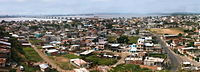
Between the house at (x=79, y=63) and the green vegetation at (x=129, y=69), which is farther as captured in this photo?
the house at (x=79, y=63)

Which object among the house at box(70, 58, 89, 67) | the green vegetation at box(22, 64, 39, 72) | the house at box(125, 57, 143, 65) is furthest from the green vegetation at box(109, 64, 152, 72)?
the green vegetation at box(22, 64, 39, 72)

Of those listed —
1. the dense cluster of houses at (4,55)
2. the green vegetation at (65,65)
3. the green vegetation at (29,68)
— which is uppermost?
the dense cluster of houses at (4,55)

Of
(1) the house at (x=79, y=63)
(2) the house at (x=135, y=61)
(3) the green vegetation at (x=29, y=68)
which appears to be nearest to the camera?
(3) the green vegetation at (x=29, y=68)

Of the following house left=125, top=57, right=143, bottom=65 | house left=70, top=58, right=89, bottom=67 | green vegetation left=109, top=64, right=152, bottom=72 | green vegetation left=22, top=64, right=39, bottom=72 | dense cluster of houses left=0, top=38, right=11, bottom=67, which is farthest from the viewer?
house left=125, top=57, right=143, bottom=65

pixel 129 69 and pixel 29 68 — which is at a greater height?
pixel 29 68

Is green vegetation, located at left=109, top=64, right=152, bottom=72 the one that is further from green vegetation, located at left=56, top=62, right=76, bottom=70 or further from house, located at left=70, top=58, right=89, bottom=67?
green vegetation, located at left=56, top=62, right=76, bottom=70

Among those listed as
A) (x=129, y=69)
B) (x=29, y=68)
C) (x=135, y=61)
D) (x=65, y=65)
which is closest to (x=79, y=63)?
(x=65, y=65)

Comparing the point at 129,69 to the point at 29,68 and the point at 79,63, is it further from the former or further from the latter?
the point at 29,68

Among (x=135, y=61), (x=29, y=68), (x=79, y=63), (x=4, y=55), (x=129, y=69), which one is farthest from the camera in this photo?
(x=135, y=61)

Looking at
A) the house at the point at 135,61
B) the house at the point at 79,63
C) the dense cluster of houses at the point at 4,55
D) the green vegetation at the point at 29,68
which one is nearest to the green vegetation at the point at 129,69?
the house at the point at 135,61

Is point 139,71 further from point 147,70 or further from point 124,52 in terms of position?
point 124,52

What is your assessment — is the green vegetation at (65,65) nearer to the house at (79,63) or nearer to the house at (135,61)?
the house at (79,63)
